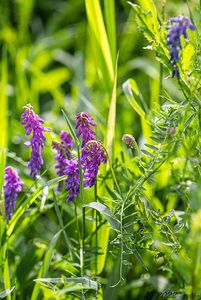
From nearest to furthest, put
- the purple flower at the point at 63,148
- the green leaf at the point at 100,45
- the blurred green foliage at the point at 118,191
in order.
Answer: the blurred green foliage at the point at 118,191, the purple flower at the point at 63,148, the green leaf at the point at 100,45

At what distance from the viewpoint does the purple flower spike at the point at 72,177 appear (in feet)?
5.28

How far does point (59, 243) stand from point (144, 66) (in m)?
1.40

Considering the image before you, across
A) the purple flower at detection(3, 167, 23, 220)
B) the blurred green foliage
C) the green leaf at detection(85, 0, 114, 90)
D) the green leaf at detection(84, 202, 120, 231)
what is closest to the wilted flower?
the blurred green foliage

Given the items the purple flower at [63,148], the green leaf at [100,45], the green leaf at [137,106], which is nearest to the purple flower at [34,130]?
Answer: the purple flower at [63,148]

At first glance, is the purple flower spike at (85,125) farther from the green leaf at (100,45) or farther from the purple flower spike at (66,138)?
the green leaf at (100,45)

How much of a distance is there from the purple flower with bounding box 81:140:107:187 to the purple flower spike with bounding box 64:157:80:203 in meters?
0.02

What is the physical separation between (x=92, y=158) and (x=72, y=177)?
0.11 meters

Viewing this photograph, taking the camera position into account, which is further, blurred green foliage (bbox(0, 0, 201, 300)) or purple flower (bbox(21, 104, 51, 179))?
purple flower (bbox(21, 104, 51, 179))

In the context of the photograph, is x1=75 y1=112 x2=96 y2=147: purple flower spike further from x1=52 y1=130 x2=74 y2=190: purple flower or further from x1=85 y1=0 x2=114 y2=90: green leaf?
x1=85 y1=0 x2=114 y2=90: green leaf

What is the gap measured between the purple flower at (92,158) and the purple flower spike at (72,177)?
0.02 meters

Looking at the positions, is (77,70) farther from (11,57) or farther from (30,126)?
(30,126)

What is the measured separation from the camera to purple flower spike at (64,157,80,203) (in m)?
1.61

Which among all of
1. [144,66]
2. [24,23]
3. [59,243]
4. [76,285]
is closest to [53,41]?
[24,23]

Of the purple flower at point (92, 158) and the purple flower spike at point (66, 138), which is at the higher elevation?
the purple flower spike at point (66, 138)
